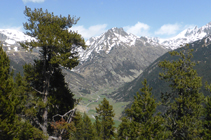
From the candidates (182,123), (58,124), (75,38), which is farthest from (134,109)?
(75,38)

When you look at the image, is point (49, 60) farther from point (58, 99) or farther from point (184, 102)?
point (184, 102)

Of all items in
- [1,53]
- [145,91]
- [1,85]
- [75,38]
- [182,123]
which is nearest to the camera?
[1,85]

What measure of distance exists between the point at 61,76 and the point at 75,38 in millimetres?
6397

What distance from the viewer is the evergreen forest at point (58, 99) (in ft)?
59.5

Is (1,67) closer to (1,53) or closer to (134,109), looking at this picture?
(1,53)

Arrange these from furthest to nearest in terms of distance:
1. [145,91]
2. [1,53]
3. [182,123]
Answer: [145,91]
[182,123]
[1,53]

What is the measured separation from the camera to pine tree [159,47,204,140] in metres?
23.7

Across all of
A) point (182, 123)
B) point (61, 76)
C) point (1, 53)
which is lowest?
point (182, 123)

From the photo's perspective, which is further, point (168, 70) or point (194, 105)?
point (168, 70)

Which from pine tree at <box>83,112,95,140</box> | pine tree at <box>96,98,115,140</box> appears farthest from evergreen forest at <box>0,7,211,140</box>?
pine tree at <box>83,112,95,140</box>

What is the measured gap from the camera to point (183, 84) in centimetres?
2473

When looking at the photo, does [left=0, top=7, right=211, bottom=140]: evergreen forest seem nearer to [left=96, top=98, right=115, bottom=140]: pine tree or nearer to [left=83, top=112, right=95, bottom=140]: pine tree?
[left=96, top=98, right=115, bottom=140]: pine tree

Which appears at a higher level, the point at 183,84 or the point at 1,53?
the point at 1,53

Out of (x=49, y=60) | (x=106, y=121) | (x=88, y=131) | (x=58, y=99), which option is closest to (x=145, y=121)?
(x=58, y=99)
